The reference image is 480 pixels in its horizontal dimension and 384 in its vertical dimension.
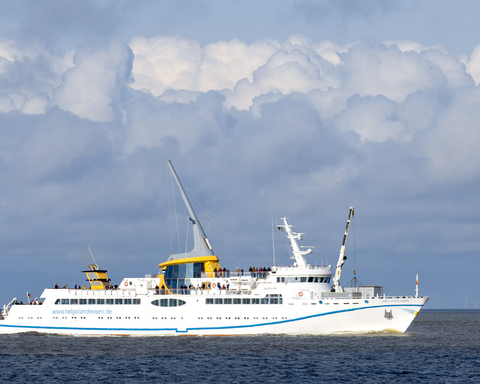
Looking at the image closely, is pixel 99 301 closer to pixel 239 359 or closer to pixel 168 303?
pixel 168 303

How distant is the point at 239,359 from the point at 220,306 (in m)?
11.7

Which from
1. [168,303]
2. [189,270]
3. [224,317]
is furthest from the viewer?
[189,270]

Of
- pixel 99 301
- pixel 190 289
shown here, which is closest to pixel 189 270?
pixel 190 289

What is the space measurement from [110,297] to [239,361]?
1790cm

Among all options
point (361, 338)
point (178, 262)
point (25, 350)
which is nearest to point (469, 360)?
point (361, 338)

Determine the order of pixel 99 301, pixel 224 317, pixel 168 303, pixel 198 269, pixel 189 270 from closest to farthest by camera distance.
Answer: pixel 224 317 → pixel 168 303 → pixel 99 301 → pixel 189 270 → pixel 198 269

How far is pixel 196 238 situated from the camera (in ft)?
211

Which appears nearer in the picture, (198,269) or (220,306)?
(220,306)

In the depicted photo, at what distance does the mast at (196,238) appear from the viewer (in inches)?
2473

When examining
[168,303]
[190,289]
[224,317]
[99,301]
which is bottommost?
[224,317]

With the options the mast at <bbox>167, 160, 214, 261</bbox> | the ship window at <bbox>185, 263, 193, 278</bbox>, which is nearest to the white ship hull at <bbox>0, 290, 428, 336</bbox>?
the ship window at <bbox>185, 263, 193, 278</bbox>

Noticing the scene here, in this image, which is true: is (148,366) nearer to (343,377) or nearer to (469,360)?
(343,377)

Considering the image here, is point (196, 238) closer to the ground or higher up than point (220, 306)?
higher up

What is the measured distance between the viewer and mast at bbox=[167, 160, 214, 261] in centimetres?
6281
